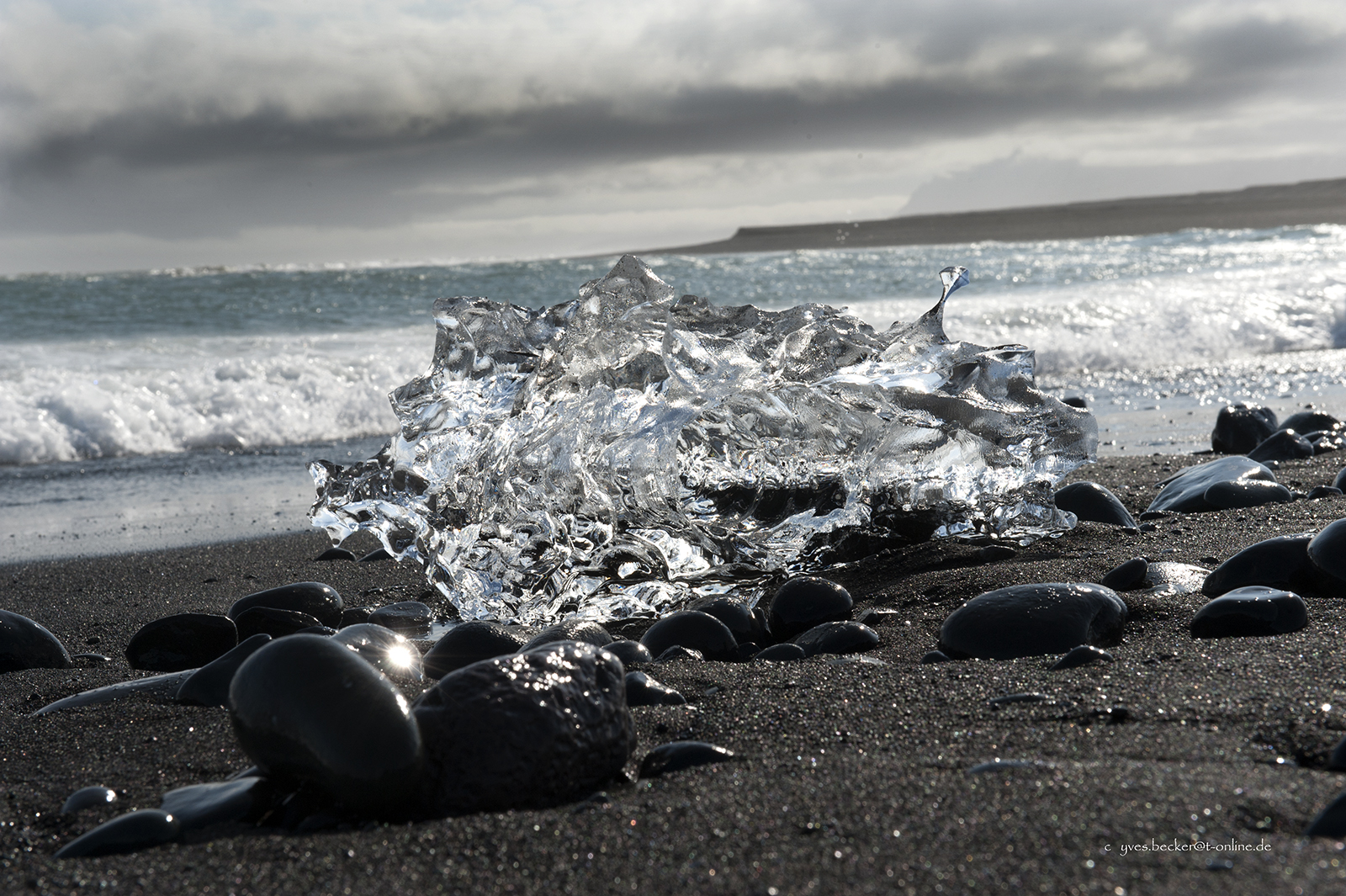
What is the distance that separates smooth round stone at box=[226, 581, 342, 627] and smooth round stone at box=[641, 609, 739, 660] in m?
1.05

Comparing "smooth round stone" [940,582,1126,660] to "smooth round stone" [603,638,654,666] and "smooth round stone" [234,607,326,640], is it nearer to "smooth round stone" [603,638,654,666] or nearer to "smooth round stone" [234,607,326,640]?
"smooth round stone" [603,638,654,666]

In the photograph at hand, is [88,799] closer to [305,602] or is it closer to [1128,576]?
[305,602]

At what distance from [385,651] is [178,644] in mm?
774

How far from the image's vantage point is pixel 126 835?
1.41 meters

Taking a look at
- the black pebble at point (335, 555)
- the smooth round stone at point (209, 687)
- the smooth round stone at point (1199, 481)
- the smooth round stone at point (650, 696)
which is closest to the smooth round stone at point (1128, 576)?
the smooth round stone at point (1199, 481)

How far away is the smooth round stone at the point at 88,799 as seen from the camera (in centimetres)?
157

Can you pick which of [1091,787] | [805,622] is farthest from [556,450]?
[1091,787]

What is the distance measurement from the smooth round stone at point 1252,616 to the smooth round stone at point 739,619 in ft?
3.16

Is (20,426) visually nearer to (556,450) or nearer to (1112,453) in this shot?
(556,450)

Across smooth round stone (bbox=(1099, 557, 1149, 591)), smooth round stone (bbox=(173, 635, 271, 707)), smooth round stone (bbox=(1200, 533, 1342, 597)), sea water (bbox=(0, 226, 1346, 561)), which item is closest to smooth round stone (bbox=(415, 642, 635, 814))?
smooth round stone (bbox=(173, 635, 271, 707))

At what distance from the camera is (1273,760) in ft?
4.60

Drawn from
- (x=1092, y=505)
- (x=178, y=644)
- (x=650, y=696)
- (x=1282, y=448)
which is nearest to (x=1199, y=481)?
(x=1092, y=505)

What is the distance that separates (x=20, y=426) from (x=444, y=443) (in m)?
4.82

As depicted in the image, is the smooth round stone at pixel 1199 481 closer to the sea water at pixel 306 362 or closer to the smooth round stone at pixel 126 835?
the sea water at pixel 306 362
